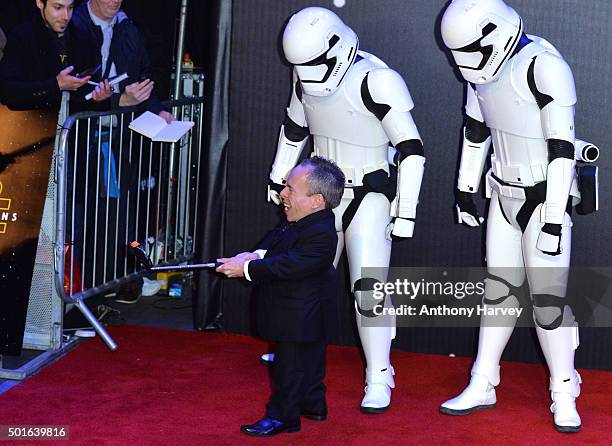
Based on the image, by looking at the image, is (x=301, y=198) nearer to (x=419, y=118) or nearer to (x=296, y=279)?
(x=296, y=279)

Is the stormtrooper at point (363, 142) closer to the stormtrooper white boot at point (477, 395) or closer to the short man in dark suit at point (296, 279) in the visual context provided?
the stormtrooper white boot at point (477, 395)

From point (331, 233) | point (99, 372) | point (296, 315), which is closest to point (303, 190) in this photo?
point (331, 233)

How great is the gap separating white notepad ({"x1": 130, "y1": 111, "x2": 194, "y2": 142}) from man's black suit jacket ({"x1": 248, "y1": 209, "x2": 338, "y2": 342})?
1802 millimetres

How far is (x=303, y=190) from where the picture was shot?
169 inches

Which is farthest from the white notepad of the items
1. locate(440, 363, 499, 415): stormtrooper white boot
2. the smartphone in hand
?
locate(440, 363, 499, 415): stormtrooper white boot

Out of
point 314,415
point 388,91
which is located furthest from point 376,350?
point 388,91

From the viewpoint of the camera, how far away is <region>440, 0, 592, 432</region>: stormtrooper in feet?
14.5

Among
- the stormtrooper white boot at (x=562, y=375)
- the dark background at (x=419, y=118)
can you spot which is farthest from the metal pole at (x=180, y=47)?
the stormtrooper white boot at (x=562, y=375)

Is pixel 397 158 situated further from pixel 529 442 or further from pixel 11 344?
pixel 11 344

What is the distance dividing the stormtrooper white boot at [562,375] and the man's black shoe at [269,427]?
3.71ft

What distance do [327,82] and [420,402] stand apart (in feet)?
5.01

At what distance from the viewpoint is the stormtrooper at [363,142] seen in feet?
15.4

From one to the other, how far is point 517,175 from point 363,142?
708mm

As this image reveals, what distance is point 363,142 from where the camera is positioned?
192 inches
